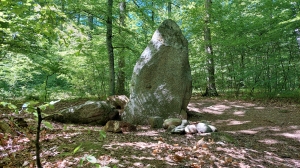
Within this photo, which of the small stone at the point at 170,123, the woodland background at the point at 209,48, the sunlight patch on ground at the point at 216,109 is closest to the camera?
the small stone at the point at 170,123

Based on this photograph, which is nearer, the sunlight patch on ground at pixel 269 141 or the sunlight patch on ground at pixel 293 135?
the sunlight patch on ground at pixel 269 141

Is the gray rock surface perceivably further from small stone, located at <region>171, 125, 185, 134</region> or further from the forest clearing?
small stone, located at <region>171, 125, 185, 134</region>

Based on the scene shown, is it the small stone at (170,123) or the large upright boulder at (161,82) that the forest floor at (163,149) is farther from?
the large upright boulder at (161,82)

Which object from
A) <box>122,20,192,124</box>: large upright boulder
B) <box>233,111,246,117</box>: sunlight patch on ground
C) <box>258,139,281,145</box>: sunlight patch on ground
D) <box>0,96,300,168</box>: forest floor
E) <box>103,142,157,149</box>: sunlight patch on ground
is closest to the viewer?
<box>0,96,300,168</box>: forest floor

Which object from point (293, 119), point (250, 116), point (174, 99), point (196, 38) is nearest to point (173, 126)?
point (174, 99)

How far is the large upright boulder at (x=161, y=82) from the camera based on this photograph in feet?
20.8

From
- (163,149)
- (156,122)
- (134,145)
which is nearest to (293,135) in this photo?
(156,122)

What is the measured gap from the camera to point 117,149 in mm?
3355

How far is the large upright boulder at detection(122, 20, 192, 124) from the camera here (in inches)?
250

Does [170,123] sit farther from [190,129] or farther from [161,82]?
[161,82]

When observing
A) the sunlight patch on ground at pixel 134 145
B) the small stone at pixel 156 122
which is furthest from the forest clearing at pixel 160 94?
the small stone at pixel 156 122

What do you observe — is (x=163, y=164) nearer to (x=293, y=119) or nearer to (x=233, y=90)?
(x=293, y=119)

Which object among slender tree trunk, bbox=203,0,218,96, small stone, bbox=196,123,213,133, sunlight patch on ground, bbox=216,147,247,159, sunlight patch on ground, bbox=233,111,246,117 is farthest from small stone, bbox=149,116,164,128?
slender tree trunk, bbox=203,0,218,96

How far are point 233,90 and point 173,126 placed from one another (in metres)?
8.62
